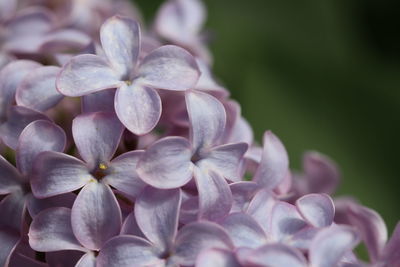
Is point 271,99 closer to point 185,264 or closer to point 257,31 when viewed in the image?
point 257,31

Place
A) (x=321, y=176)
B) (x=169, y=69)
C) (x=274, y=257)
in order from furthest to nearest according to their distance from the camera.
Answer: (x=321, y=176)
(x=169, y=69)
(x=274, y=257)

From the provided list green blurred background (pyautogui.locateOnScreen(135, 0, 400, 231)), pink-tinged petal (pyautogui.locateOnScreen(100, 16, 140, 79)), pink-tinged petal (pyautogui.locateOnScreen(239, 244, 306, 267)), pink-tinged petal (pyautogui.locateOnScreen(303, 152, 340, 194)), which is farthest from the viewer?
green blurred background (pyautogui.locateOnScreen(135, 0, 400, 231))

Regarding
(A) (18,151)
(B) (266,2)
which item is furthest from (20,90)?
(B) (266,2)

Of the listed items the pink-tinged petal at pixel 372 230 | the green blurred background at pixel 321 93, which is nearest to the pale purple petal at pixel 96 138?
the pink-tinged petal at pixel 372 230

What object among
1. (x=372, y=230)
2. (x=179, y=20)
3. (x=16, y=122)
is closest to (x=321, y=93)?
(x=179, y=20)

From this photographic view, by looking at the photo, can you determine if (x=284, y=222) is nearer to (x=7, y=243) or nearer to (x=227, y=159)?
(x=227, y=159)

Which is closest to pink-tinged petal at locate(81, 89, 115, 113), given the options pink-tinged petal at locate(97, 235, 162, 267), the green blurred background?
pink-tinged petal at locate(97, 235, 162, 267)

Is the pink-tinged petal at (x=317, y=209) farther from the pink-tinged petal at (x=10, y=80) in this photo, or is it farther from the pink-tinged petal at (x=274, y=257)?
the pink-tinged petal at (x=10, y=80)

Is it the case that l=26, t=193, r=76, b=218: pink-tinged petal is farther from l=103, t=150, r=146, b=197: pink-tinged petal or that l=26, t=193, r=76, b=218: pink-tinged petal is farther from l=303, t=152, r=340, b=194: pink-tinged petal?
l=303, t=152, r=340, b=194: pink-tinged petal
